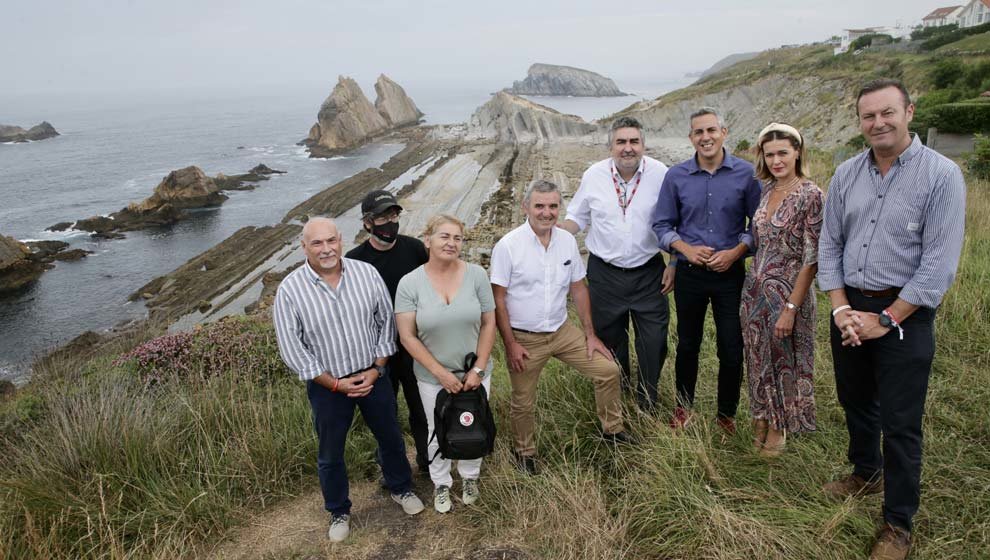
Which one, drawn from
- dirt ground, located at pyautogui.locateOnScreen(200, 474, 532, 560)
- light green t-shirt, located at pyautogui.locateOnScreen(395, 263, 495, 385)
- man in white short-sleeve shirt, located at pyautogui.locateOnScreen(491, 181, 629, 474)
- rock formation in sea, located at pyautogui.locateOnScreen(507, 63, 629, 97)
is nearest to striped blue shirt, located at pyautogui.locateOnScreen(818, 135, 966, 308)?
man in white short-sleeve shirt, located at pyautogui.locateOnScreen(491, 181, 629, 474)

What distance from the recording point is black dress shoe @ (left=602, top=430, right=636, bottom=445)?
3689 millimetres

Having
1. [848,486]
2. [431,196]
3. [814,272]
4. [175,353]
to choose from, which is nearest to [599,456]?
[848,486]

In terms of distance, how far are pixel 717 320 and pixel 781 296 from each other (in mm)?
466

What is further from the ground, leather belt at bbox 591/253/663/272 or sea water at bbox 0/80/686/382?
leather belt at bbox 591/253/663/272

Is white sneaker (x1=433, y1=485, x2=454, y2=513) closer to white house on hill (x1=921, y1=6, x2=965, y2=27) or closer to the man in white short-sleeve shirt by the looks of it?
the man in white short-sleeve shirt

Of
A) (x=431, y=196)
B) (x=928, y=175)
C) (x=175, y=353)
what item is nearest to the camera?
(x=928, y=175)

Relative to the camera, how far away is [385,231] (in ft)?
11.8

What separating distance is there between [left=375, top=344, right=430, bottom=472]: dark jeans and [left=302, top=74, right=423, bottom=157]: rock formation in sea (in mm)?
53460

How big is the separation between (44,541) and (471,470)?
2284 millimetres

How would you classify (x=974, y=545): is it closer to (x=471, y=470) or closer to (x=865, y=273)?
(x=865, y=273)

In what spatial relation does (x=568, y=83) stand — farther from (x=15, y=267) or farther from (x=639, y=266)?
(x=639, y=266)

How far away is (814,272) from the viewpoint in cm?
307

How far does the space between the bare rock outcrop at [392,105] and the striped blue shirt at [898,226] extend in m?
73.7

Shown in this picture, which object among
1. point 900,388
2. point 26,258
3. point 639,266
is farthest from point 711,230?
point 26,258
